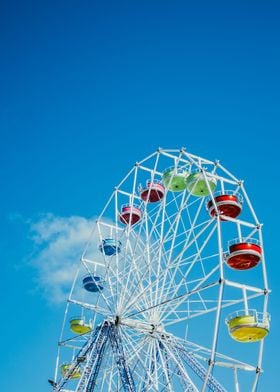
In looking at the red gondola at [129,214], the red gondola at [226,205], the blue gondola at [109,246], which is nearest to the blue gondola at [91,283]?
the blue gondola at [109,246]

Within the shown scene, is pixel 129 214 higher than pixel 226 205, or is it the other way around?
pixel 129 214

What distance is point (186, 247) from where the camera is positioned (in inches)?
931

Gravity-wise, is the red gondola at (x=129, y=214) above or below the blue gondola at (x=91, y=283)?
above

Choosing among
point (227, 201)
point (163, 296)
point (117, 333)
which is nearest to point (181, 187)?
point (227, 201)

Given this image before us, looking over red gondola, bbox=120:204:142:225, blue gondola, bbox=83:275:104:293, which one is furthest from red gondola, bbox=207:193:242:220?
blue gondola, bbox=83:275:104:293

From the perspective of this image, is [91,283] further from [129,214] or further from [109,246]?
[129,214]

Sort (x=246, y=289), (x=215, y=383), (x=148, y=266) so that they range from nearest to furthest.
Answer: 1. (x=246, y=289)
2. (x=215, y=383)
3. (x=148, y=266)

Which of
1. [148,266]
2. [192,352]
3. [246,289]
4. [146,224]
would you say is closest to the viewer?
[246,289]

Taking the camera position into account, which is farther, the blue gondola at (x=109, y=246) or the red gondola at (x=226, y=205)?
the blue gondola at (x=109, y=246)

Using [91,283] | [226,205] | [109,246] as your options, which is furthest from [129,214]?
[226,205]

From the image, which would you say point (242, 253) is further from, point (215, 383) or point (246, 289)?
point (215, 383)

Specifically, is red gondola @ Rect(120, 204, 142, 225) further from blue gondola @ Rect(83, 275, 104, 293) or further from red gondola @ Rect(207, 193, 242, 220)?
red gondola @ Rect(207, 193, 242, 220)

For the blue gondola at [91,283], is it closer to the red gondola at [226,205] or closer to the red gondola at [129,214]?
the red gondola at [129,214]

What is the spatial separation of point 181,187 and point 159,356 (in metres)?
9.09
